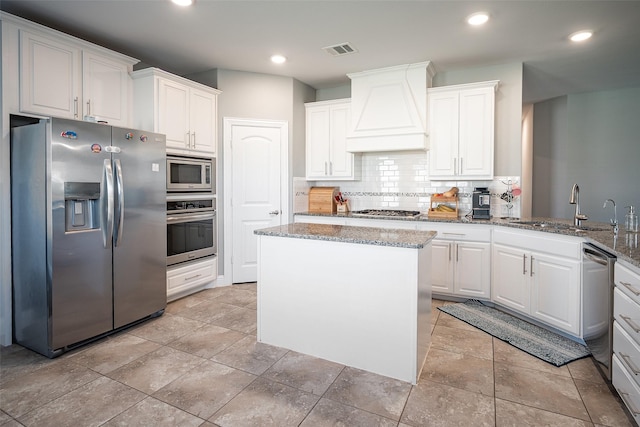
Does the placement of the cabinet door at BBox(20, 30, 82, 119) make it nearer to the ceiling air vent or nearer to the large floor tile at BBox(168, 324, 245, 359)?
the large floor tile at BBox(168, 324, 245, 359)

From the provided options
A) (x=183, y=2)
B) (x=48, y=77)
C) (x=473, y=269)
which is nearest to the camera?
(x=183, y=2)

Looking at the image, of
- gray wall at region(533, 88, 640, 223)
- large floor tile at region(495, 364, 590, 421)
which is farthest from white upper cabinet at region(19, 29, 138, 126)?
gray wall at region(533, 88, 640, 223)

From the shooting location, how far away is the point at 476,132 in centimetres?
398

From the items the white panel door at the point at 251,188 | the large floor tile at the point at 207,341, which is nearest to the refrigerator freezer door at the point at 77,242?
the large floor tile at the point at 207,341

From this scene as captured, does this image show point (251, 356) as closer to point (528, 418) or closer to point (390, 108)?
point (528, 418)

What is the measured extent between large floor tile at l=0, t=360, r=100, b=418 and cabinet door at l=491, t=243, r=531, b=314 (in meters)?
3.45

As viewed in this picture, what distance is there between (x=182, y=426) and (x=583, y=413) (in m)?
2.17

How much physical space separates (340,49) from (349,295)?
2.64 meters

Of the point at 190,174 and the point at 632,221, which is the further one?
the point at 190,174

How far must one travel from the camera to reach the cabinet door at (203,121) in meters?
3.99

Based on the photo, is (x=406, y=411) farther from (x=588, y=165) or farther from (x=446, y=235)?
(x=588, y=165)

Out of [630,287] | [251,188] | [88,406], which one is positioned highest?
A: [251,188]

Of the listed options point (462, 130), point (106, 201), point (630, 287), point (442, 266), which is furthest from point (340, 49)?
point (630, 287)

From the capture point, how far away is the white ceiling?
2.86 m
